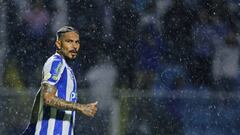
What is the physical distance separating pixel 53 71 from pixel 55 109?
208 millimetres

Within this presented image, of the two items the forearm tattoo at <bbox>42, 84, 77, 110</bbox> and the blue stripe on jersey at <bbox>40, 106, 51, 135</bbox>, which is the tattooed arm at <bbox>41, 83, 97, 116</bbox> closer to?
the forearm tattoo at <bbox>42, 84, 77, 110</bbox>

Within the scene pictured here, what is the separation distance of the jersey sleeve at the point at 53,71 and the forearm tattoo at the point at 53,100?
32 mm

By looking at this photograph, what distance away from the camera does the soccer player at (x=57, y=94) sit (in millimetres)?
2867

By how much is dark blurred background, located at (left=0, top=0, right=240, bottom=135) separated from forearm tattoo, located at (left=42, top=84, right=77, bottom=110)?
417cm

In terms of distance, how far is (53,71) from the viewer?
9.53 ft

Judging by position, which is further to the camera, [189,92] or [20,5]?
[20,5]

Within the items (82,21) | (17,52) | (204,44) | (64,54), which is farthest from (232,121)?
(64,54)

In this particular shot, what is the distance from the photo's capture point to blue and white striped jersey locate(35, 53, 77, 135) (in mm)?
2926

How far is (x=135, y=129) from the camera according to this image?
7.13 metres

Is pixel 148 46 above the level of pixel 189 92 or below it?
above

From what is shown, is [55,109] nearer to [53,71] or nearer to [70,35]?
[53,71]

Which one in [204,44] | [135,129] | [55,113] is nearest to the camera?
[55,113]

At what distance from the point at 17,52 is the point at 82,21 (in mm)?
1020

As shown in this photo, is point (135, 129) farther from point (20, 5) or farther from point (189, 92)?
point (20, 5)
